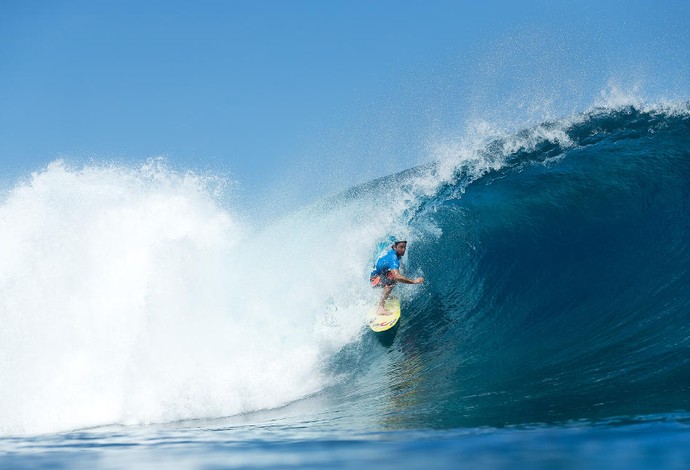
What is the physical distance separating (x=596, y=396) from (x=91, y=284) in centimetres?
884

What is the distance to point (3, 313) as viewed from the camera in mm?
9641

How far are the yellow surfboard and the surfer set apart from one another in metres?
0.12

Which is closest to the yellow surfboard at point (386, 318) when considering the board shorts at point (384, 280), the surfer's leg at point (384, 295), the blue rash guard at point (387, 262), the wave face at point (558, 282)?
the surfer's leg at point (384, 295)

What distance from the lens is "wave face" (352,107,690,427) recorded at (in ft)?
15.0

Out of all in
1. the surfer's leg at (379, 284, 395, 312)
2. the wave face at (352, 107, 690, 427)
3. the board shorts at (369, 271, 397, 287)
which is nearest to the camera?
the wave face at (352, 107, 690, 427)

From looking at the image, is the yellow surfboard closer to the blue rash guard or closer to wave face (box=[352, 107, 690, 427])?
wave face (box=[352, 107, 690, 427])

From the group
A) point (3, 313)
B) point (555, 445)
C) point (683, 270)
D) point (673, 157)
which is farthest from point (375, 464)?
point (673, 157)

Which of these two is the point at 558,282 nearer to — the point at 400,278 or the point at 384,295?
the point at 400,278

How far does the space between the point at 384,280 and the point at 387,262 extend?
14.0 inches

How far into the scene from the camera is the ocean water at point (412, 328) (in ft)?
6.83

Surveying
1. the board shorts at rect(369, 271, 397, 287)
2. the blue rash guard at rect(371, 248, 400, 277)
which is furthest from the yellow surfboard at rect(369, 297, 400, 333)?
the blue rash guard at rect(371, 248, 400, 277)

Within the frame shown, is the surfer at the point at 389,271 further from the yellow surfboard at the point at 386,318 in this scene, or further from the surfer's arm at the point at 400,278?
the yellow surfboard at the point at 386,318

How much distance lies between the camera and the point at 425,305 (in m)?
9.10

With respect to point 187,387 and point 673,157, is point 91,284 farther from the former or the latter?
point 673,157
